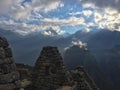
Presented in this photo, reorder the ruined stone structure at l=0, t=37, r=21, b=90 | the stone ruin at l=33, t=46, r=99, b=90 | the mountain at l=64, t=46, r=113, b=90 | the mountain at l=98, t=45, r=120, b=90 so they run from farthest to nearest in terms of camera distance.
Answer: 1. the mountain at l=98, t=45, r=120, b=90
2. the mountain at l=64, t=46, r=113, b=90
3. the stone ruin at l=33, t=46, r=99, b=90
4. the ruined stone structure at l=0, t=37, r=21, b=90

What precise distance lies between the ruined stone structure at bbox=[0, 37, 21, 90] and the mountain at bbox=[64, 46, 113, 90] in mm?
79994

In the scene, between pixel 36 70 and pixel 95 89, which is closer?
pixel 36 70

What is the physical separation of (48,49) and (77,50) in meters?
93.4

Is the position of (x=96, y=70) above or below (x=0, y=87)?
above

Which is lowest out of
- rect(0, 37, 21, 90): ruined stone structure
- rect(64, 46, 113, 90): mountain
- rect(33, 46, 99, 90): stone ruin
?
rect(0, 37, 21, 90): ruined stone structure

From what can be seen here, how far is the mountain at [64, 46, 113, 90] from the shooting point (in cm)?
9490

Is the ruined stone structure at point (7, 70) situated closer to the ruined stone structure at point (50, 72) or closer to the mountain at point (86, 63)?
the ruined stone structure at point (50, 72)

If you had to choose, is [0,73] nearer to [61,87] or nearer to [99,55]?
[61,87]

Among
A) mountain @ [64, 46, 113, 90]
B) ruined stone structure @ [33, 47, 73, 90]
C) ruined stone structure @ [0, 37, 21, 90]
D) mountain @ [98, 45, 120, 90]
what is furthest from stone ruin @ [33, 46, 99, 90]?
mountain @ [98, 45, 120, 90]

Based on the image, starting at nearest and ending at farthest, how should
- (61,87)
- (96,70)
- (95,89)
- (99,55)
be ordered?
1. (61,87)
2. (95,89)
3. (96,70)
4. (99,55)

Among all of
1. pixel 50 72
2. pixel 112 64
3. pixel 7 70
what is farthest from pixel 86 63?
pixel 7 70

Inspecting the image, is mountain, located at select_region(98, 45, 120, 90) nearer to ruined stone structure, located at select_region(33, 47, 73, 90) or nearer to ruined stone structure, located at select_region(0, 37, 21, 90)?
ruined stone structure, located at select_region(33, 47, 73, 90)

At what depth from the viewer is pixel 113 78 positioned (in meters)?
114

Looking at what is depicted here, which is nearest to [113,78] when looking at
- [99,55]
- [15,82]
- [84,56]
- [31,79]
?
[84,56]
